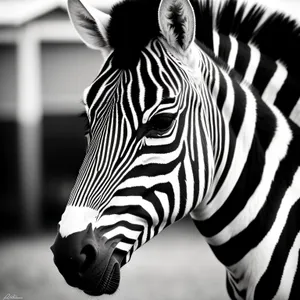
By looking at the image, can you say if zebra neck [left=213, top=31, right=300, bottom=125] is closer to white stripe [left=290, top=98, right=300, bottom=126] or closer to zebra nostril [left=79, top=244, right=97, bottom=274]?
white stripe [left=290, top=98, right=300, bottom=126]

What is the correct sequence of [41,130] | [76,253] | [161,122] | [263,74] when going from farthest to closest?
1. [41,130]
2. [263,74]
3. [161,122]
4. [76,253]

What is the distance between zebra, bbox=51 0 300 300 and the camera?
88.2 inches

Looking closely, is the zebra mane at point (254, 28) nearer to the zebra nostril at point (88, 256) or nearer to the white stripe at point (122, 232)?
the white stripe at point (122, 232)

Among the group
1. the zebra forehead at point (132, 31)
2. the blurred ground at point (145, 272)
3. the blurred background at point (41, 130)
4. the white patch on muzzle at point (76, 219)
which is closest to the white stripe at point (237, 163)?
the zebra forehead at point (132, 31)

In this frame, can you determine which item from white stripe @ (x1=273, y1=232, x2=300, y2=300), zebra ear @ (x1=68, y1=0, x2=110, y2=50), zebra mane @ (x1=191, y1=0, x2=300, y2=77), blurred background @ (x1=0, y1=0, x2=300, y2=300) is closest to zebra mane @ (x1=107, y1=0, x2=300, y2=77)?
zebra mane @ (x1=191, y1=0, x2=300, y2=77)

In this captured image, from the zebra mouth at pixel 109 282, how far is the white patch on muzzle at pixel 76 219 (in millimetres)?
195

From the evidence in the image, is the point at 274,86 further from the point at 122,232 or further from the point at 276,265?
the point at 122,232

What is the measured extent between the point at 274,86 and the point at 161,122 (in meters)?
0.73

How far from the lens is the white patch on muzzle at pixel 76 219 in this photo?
2.15 metres

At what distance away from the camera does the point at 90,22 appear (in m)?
2.66

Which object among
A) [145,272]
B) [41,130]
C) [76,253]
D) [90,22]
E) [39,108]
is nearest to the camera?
[76,253]

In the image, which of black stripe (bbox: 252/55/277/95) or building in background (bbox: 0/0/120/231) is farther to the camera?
building in background (bbox: 0/0/120/231)

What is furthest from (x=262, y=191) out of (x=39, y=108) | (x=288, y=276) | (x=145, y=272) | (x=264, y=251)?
(x=39, y=108)

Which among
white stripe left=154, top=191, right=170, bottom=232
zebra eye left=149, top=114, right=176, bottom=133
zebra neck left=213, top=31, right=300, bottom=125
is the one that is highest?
zebra neck left=213, top=31, right=300, bottom=125
